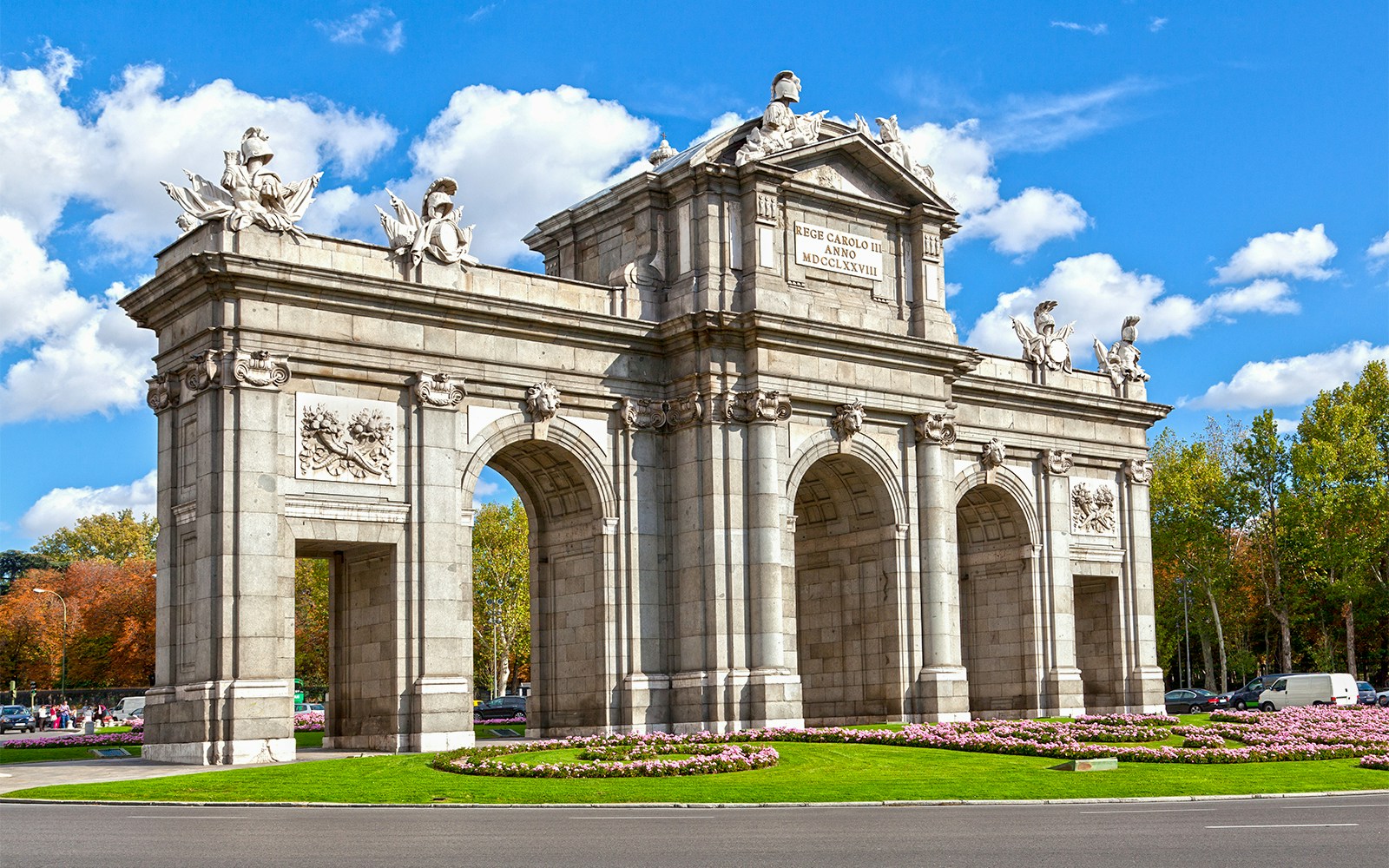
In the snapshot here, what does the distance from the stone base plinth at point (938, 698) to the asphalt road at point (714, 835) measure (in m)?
19.8

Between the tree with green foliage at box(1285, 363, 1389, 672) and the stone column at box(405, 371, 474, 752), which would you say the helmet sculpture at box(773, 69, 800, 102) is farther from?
the tree with green foliage at box(1285, 363, 1389, 672)

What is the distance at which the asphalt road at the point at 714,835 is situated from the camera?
17.4 metres

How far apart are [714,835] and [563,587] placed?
25.6m

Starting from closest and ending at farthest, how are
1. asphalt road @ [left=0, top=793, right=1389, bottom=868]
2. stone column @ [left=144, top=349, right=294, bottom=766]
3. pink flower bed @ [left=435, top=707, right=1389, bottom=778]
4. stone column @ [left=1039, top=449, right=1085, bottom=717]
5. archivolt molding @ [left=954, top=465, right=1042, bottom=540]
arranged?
asphalt road @ [left=0, top=793, right=1389, bottom=868] → pink flower bed @ [left=435, top=707, right=1389, bottom=778] → stone column @ [left=144, top=349, right=294, bottom=766] → archivolt molding @ [left=954, top=465, right=1042, bottom=540] → stone column @ [left=1039, top=449, right=1085, bottom=717]

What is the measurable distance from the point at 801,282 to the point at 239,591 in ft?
61.0

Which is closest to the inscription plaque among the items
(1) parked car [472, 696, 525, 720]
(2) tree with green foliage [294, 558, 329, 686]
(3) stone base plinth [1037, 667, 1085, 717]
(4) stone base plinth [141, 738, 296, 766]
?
(3) stone base plinth [1037, 667, 1085, 717]

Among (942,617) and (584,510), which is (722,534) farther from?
(942,617)

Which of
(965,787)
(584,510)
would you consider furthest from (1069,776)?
(584,510)

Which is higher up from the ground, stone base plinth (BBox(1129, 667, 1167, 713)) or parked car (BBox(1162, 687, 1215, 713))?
stone base plinth (BBox(1129, 667, 1167, 713))

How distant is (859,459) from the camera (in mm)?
47000

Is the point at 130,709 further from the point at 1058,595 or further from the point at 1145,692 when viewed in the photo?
the point at 1145,692

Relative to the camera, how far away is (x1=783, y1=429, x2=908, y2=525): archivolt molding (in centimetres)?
4538

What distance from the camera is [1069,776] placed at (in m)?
30.7

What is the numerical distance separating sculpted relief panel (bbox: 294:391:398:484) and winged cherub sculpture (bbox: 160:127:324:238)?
4.40 metres
